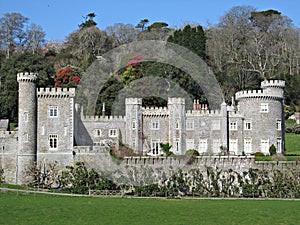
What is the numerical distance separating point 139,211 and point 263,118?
2011 cm

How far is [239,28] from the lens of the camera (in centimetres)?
6862

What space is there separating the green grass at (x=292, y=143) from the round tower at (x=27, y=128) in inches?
839

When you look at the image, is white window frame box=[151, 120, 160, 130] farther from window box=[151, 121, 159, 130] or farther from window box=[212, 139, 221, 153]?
window box=[212, 139, 221, 153]

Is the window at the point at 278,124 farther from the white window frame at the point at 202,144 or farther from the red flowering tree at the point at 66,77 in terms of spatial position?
the red flowering tree at the point at 66,77

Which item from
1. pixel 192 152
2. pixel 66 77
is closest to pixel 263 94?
pixel 192 152

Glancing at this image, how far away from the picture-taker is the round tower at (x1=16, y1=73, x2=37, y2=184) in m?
37.4

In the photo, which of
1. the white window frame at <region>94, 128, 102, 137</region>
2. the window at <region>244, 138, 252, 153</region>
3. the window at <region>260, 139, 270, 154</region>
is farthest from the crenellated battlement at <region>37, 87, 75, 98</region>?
the window at <region>260, 139, 270, 154</region>

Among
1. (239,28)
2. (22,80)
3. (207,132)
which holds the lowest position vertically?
(207,132)

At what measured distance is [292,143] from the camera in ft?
162

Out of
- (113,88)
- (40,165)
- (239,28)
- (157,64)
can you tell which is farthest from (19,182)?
(239,28)

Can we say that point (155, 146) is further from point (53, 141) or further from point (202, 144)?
point (53, 141)

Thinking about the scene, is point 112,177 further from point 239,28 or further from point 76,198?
point 239,28

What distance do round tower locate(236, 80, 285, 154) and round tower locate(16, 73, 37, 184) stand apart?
1654 cm

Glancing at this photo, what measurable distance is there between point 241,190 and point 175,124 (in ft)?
32.4
